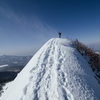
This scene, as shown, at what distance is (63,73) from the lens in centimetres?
366

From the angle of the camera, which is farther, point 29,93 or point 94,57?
point 94,57

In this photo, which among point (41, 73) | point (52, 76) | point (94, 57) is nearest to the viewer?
point (52, 76)

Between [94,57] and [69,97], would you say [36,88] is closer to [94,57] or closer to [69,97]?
[69,97]

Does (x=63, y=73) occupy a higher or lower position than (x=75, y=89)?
higher

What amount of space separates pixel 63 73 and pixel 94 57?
562 centimetres

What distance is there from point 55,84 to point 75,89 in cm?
99

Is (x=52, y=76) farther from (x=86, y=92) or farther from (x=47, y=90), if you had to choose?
(x=86, y=92)

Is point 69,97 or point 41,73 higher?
point 41,73

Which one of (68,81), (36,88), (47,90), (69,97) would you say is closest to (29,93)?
(36,88)

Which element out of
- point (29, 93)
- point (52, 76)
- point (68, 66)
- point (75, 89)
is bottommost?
point (29, 93)

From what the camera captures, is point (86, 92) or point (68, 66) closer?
point (86, 92)

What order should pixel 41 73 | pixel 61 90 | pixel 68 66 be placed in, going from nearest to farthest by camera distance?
pixel 61 90
pixel 41 73
pixel 68 66

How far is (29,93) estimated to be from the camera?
279 centimetres

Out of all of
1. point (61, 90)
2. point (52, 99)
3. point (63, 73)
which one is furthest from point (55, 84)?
point (63, 73)
